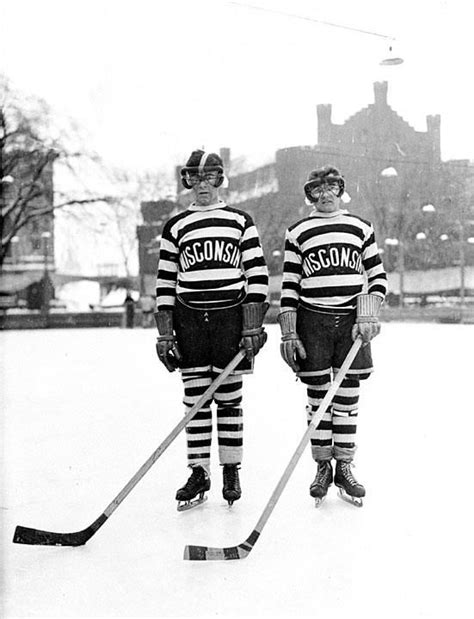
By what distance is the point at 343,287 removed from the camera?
8.18 ft

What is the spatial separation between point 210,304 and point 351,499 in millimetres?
789

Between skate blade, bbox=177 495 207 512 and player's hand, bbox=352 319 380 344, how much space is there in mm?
724

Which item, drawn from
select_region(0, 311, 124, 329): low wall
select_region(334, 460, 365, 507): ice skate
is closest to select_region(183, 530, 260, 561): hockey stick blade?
select_region(334, 460, 365, 507): ice skate

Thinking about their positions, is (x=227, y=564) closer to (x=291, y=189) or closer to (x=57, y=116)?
(x=291, y=189)

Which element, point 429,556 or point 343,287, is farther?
point 343,287

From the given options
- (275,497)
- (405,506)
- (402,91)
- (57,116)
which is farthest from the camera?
(57,116)

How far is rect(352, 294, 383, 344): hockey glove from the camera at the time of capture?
245 cm

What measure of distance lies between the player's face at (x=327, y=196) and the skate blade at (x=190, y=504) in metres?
1.03

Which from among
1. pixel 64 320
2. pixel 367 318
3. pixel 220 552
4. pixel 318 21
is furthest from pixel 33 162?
pixel 220 552

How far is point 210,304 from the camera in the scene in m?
2.47

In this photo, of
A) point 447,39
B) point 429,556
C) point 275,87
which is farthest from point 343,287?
point 275,87

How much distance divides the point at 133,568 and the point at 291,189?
259 cm

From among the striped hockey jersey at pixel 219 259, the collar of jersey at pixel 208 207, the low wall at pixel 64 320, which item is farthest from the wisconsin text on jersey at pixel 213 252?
the low wall at pixel 64 320

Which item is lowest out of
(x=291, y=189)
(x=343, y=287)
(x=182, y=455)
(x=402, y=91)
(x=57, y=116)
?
(x=182, y=455)
